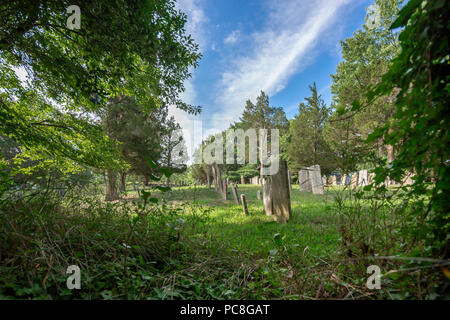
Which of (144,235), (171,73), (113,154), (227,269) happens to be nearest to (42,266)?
(144,235)

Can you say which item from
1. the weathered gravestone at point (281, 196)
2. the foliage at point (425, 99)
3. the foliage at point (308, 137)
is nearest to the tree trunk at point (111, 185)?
the foliage at point (425, 99)

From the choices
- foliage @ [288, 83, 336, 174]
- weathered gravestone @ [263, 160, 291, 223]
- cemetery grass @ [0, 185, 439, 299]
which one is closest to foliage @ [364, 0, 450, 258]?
cemetery grass @ [0, 185, 439, 299]

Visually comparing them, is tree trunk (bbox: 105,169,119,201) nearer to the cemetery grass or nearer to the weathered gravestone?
the cemetery grass

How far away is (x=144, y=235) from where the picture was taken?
2.51m

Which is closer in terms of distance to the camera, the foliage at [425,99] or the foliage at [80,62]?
the foliage at [425,99]

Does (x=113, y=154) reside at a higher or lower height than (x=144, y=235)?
higher

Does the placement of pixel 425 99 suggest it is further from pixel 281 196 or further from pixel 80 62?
pixel 80 62

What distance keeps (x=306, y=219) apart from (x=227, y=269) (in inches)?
159

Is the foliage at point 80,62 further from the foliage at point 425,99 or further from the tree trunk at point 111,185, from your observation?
the foliage at point 425,99

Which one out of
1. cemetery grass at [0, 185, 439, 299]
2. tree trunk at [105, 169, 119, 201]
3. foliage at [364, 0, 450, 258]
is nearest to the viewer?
foliage at [364, 0, 450, 258]

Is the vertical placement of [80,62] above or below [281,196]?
above

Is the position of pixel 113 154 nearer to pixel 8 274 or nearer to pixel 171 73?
pixel 171 73

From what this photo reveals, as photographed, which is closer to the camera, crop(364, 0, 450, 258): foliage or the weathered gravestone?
crop(364, 0, 450, 258): foliage

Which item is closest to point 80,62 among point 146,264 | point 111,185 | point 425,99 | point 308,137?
point 111,185
